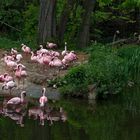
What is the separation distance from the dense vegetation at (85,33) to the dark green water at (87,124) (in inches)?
28.2

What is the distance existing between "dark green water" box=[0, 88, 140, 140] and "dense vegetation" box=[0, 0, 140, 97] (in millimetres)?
715

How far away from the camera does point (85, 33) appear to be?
64.8ft

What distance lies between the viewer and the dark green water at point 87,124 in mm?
10000

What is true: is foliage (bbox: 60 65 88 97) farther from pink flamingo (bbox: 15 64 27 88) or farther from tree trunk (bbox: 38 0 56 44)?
tree trunk (bbox: 38 0 56 44)

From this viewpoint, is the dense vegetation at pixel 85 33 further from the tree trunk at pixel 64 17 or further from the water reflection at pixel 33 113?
the water reflection at pixel 33 113

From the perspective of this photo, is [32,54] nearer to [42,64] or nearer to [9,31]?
[42,64]

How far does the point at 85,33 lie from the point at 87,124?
9085mm

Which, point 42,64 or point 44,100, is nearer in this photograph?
point 44,100

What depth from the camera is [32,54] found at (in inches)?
637

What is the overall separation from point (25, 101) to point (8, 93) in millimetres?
1025

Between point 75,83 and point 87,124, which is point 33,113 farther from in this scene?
point 75,83

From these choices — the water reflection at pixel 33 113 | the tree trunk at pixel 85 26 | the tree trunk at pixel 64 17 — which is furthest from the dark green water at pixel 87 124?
the tree trunk at pixel 64 17

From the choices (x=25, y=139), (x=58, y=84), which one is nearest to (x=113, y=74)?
(x=58, y=84)

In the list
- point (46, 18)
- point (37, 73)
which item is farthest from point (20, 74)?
point (46, 18)
